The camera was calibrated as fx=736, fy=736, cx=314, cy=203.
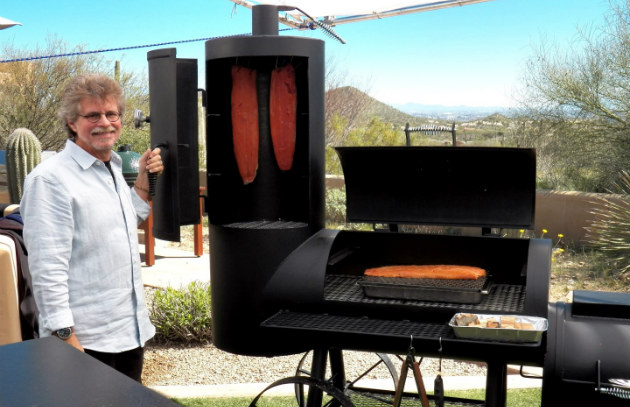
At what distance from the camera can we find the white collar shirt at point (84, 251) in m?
2.28

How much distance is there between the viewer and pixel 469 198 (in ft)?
10.1

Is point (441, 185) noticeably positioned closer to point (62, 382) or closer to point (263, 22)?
point (263, 22)

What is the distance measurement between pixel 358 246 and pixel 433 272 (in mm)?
474

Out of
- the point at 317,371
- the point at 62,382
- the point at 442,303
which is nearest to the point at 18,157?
the point at 317,371

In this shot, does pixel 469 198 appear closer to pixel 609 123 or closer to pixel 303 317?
pixel 303 317

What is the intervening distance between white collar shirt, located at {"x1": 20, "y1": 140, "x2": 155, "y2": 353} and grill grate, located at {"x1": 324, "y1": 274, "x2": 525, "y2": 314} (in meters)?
0.76

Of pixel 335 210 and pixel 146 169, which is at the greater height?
pixel 146 169

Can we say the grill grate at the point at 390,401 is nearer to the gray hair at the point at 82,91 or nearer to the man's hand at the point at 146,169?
the man's hand at the point at 146,169

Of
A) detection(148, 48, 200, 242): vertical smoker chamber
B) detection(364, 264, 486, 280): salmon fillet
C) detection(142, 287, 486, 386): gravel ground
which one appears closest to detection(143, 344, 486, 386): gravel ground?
detection(142, 287, 486, 386): gravel ground

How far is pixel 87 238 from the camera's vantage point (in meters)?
2.37

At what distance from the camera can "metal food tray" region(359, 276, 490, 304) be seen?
8.76 ft

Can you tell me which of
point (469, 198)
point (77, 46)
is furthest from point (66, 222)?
point (77, 46)

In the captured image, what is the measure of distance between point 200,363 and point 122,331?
7.16 ft

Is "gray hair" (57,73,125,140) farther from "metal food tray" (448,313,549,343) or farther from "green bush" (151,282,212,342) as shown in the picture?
"green bush" (151,282,212,342)
